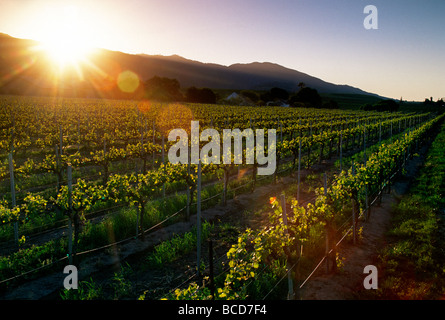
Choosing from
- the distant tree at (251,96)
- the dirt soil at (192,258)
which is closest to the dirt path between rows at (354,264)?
the dirt soil at (192,258)

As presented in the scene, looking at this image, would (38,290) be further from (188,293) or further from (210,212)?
(210,212)

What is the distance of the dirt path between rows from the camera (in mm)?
5805

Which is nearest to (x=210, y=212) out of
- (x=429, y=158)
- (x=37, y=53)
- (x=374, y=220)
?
(x=374, y=220)

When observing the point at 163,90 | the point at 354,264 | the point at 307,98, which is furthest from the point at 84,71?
the point at 354,264

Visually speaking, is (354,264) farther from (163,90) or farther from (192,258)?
(163,90)

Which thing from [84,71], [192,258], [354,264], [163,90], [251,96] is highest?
[84,71]

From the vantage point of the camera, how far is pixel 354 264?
686 centimetres

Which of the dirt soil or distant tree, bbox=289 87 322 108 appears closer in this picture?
the dirt soil

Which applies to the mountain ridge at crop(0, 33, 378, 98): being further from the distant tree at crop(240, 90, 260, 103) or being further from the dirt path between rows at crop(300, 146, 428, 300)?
the dirt path between rows at crop(300, 146, 428, 300)

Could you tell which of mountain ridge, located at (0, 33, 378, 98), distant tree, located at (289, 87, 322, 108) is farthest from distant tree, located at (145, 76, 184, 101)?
distant tree, located at (289, 87, 322, 108)

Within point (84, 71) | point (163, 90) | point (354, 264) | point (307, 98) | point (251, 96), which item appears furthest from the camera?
point (84, 71)

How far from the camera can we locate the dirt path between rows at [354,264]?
580 centimetres

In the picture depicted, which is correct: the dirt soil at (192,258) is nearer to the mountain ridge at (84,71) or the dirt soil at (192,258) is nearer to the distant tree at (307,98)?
the distant tree at (307,98)

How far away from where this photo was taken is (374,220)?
9422 millimetres
